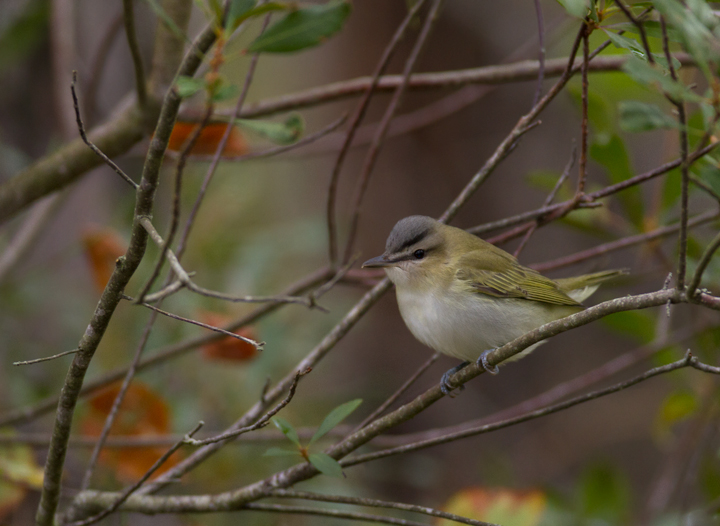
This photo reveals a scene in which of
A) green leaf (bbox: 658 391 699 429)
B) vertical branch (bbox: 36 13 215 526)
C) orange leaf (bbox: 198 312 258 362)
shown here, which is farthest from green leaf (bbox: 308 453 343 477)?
green leaf (bbox: 658 391 699 429)

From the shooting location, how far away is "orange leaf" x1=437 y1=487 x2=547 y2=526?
8.36 feet

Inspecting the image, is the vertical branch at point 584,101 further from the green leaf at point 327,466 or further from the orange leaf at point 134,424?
the orange leaf at point 134,424

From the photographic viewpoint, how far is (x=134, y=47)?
70.9 inches

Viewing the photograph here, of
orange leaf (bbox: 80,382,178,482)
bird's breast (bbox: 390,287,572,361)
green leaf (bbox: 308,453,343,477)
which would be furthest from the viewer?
orange leaf (bbox: 80,382,178,482)

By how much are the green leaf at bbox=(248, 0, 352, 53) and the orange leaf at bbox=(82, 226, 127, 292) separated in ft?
4.84

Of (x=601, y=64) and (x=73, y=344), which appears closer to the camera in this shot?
(x=601, y=64)

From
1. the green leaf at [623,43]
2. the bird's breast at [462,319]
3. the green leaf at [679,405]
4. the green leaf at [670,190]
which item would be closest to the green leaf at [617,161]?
the green leaf at [670,190]

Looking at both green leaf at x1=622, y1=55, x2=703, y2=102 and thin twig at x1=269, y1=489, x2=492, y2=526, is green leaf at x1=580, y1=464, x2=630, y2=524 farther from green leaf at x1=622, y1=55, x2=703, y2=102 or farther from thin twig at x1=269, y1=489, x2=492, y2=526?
green leaf at x1=622, y1=55, x2=703, y2=102

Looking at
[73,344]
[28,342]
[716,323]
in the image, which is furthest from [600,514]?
[28,342]

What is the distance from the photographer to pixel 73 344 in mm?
3338

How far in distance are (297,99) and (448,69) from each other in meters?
2.90

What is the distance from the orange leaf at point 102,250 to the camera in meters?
2.83

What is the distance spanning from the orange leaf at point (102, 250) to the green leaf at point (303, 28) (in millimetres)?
1474

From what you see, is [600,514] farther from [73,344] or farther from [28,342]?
[28,342]
